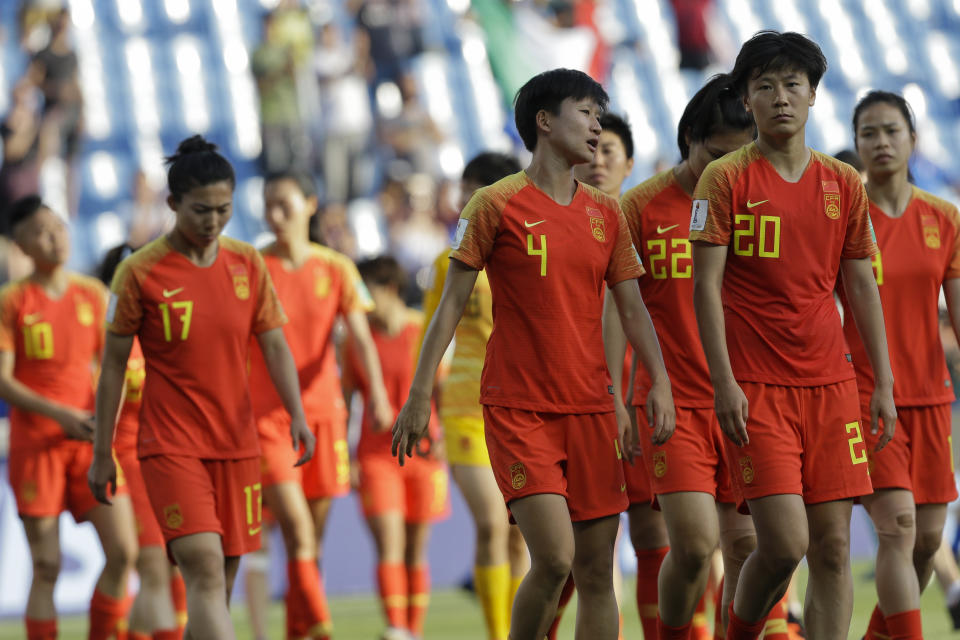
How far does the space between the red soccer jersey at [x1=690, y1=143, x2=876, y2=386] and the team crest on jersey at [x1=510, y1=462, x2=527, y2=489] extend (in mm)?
787

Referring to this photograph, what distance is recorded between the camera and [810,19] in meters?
21.6

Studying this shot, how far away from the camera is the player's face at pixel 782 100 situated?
4.67 meters

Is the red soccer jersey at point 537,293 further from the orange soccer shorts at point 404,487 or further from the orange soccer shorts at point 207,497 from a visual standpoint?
the orange soccer shorts at point 404,487

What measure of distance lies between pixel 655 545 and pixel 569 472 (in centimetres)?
126

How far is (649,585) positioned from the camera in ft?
19.0

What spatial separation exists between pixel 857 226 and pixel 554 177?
1.04 metres

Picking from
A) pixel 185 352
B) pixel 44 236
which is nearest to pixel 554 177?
pixel 185 352

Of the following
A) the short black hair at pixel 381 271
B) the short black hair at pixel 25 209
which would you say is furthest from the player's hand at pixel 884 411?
the short black hair at pixel 381 271

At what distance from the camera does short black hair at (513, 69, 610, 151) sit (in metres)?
4.85

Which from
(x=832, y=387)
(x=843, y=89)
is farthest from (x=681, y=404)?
(x=843, y=89)

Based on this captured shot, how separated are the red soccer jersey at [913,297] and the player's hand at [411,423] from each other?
6.74 feet

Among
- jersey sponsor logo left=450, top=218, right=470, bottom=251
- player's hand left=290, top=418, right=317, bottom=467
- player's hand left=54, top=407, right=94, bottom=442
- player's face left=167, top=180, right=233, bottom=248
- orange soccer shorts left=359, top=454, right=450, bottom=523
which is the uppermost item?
player's face left=167, top=180, right=233, bottom=248

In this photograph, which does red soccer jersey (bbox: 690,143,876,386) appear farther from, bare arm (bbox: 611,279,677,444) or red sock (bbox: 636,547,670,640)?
red sock (bbox: 636,547,670,640)

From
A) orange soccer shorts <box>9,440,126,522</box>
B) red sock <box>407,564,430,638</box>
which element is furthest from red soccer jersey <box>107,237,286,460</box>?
red sock <box>407,564,430,638</box>
